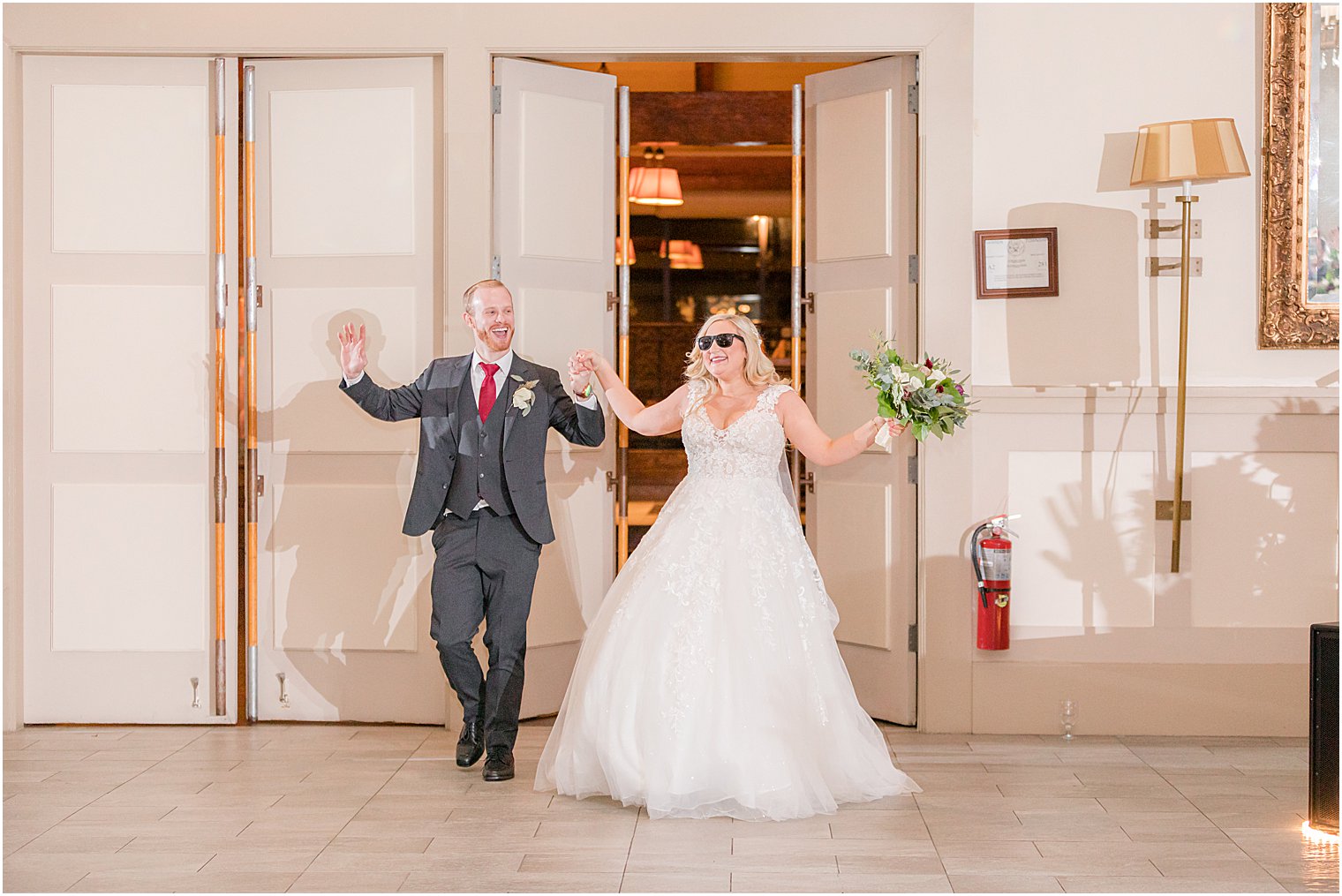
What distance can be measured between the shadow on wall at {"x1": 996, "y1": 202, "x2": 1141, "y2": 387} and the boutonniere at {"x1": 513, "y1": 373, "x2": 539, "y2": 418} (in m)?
1.97

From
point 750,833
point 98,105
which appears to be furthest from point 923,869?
point 98,105

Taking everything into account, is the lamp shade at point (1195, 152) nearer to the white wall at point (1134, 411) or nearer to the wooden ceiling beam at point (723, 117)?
the white wall at point (1134, 411)

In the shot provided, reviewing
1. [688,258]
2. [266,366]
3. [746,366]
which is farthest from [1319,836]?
[688,258]

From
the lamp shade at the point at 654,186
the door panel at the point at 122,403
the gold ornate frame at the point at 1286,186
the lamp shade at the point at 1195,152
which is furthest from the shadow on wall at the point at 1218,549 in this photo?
the lamp shade at the point at 654,186

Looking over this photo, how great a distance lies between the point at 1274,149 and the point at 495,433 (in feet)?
10.7

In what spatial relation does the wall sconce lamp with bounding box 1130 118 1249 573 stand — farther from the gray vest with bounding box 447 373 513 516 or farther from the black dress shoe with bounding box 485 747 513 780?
the black dress shoe with bounding box 485 747 513 780

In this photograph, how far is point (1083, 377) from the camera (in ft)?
15.5

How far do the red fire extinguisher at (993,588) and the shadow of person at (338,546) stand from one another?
2.22 m

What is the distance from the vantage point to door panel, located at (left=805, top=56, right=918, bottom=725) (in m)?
4.79

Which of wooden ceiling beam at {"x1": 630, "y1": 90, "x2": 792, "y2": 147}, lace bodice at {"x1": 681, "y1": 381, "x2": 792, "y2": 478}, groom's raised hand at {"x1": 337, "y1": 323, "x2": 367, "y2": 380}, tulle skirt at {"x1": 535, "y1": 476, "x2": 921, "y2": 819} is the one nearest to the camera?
tulle skirt at {"x1": 535, "y1": 476, "x2": 921, "y2": 819}

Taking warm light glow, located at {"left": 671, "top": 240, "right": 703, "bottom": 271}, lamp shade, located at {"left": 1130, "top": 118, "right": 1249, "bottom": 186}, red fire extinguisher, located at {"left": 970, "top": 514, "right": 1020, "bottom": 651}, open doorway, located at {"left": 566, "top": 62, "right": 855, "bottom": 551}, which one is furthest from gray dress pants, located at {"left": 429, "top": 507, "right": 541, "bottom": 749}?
warm light glow, located at {"left": 671, "top": 240, "right": 703, "bottom": 271}

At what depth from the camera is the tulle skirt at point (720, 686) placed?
11.7ft

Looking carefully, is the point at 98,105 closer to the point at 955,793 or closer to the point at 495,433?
the point at 495,433

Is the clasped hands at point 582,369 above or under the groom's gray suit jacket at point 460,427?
above
